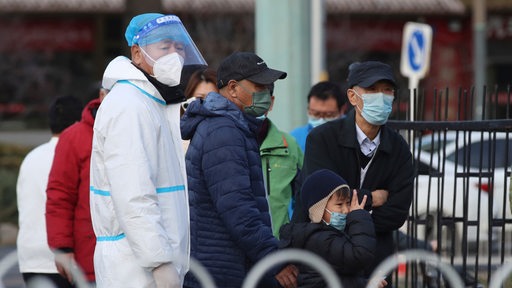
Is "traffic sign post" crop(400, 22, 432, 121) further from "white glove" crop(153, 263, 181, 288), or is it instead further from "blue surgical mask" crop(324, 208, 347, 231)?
"white glove" crop(153, 263, 181, 288)

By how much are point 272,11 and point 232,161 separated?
13.9ft

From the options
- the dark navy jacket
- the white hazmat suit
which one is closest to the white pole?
the dark navy jacket

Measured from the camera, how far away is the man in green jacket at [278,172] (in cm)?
755

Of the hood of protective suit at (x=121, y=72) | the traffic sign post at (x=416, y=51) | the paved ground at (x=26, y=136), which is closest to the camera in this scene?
the hood of protective suit at (x=121, y=72)

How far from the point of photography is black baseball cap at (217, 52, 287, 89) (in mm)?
6184

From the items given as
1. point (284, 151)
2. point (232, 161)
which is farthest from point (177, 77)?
point (284, 151)

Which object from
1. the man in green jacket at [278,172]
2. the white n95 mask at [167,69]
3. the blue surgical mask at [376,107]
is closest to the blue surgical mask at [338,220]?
the blue surgical mask at [376,107]

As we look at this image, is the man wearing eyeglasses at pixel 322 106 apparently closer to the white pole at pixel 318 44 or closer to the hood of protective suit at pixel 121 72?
the hood of protective suit at pixel 121 72

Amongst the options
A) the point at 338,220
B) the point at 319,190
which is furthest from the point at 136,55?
the point at 338,220

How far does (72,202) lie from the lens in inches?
301

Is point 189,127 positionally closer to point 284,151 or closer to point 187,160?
point 187,160

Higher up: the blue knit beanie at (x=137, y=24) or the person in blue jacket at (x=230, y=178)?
the blue knit beanie at (x=137, y=24)

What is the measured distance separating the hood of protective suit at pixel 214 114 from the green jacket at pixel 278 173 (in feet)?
4.55

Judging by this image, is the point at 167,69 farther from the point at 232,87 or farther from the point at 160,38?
the point at 232,87
